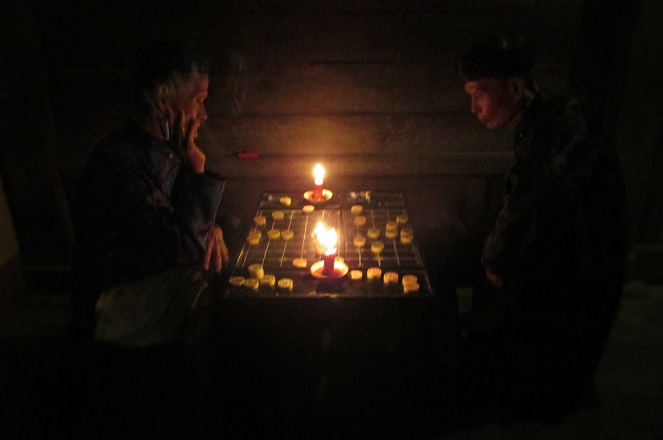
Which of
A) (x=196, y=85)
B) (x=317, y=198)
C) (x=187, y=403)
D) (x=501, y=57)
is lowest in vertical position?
(x=187, y=403)

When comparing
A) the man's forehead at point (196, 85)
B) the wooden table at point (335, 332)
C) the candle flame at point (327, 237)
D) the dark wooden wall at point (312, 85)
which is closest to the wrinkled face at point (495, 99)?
the wooden table at point (335, 332)

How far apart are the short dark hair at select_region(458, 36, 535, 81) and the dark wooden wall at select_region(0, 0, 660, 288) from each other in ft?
3.92

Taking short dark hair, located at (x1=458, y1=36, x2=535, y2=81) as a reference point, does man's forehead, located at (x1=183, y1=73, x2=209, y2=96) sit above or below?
below

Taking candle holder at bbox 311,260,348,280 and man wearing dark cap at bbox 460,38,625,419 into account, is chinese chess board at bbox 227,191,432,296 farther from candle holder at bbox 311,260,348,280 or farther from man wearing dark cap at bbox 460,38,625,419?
man wearing dark cap at bbox 460,38,625,419

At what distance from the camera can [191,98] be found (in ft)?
11.2

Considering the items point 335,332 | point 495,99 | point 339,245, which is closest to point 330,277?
point 335,332

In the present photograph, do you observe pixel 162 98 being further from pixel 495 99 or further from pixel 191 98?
pixel 495 99

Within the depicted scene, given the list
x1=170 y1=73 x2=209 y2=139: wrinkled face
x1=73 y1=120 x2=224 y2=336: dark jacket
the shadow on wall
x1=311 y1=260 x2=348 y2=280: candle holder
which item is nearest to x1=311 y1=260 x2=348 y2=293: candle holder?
x1=311 y1=260 x2=348 y2=280: candle holder

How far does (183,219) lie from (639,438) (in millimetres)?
3472

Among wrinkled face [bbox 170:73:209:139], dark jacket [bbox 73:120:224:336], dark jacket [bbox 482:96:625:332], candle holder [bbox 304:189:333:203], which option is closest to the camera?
dark jacket [bbox 482:96:625:332]

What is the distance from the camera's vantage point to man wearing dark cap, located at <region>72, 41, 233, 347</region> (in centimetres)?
290

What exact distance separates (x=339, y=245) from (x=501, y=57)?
160cm

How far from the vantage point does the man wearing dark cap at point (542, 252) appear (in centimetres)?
294

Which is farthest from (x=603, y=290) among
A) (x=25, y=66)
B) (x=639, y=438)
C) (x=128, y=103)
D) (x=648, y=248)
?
(x=25, y=66)
